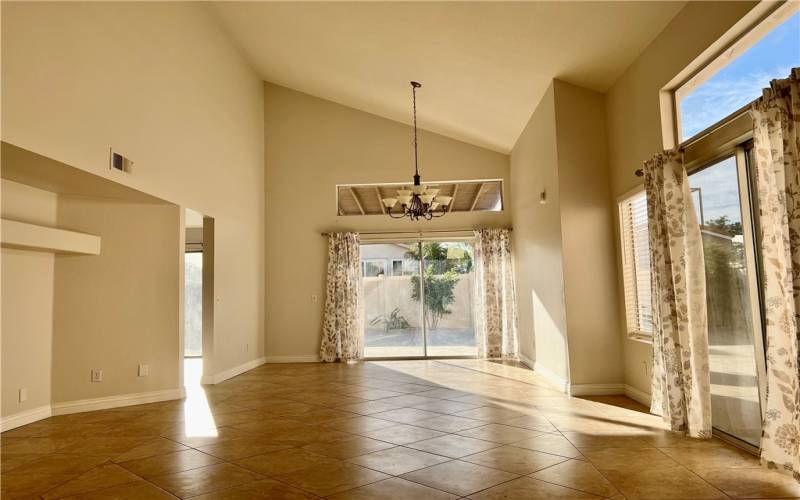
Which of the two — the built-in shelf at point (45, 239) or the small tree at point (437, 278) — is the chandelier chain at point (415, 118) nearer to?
the small tree at point (437, 278)

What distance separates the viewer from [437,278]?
28.5 ft

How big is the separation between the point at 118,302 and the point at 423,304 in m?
4.73

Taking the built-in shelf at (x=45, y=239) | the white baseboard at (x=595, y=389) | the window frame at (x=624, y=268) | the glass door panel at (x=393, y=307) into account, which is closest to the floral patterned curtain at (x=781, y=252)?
the window frame at (x=624, y=268)

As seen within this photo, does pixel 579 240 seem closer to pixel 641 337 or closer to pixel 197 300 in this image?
pixel 641 337

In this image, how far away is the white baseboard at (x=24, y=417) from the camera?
443cm

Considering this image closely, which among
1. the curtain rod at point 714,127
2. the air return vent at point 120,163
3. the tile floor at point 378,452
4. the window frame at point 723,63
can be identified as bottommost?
the tile floor at point 378,452

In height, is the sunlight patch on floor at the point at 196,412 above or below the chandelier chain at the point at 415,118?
below

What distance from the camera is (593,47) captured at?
473 cm

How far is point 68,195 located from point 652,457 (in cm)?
580

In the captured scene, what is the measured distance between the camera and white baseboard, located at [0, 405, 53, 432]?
4434mm

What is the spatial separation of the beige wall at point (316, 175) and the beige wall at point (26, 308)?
12.3 ft

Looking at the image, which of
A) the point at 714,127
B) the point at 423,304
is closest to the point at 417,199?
the point at 423,304

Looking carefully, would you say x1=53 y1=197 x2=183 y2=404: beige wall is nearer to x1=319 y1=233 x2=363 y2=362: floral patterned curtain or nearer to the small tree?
x1=319 y1=233 x2=363 y2=362: floral patterned curtain

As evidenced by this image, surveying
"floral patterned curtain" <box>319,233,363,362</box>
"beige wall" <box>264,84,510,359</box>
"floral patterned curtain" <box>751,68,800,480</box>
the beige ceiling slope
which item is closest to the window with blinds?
the beige ceiling slope
